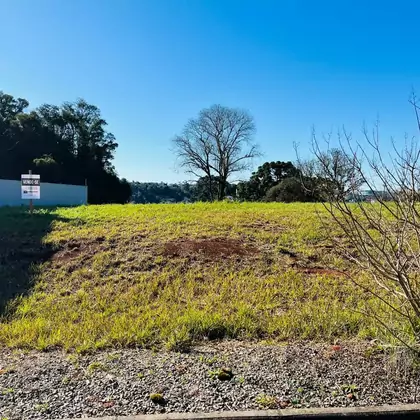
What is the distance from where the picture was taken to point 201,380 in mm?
2047

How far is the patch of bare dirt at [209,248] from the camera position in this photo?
5.23m

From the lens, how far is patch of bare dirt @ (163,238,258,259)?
17.2 ft

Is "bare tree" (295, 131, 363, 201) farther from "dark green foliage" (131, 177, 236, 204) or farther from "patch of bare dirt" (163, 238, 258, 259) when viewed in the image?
"dark green foliage" (131, 177, 236, 204)

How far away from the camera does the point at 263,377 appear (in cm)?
208

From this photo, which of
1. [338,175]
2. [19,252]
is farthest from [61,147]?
[338,175]

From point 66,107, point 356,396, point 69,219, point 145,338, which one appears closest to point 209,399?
point 356,396

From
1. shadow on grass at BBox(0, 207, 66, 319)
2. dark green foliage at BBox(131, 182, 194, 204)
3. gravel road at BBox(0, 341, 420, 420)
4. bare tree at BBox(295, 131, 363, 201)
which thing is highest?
dark green foliage at BBox(131, 182, 194, 204)

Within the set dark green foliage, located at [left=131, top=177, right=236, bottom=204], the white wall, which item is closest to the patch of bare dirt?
the white wall

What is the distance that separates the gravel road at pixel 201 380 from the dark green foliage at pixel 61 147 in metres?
23.8

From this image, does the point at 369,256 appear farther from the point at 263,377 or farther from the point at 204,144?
the point at 204,144

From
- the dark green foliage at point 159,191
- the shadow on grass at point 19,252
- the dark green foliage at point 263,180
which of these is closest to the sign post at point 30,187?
the shadow on grass at point 19,252

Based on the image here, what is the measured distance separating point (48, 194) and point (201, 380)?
18.2m

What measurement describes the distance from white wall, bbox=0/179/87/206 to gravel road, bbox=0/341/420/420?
1531 cm

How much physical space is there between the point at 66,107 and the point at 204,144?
12.7 meters
